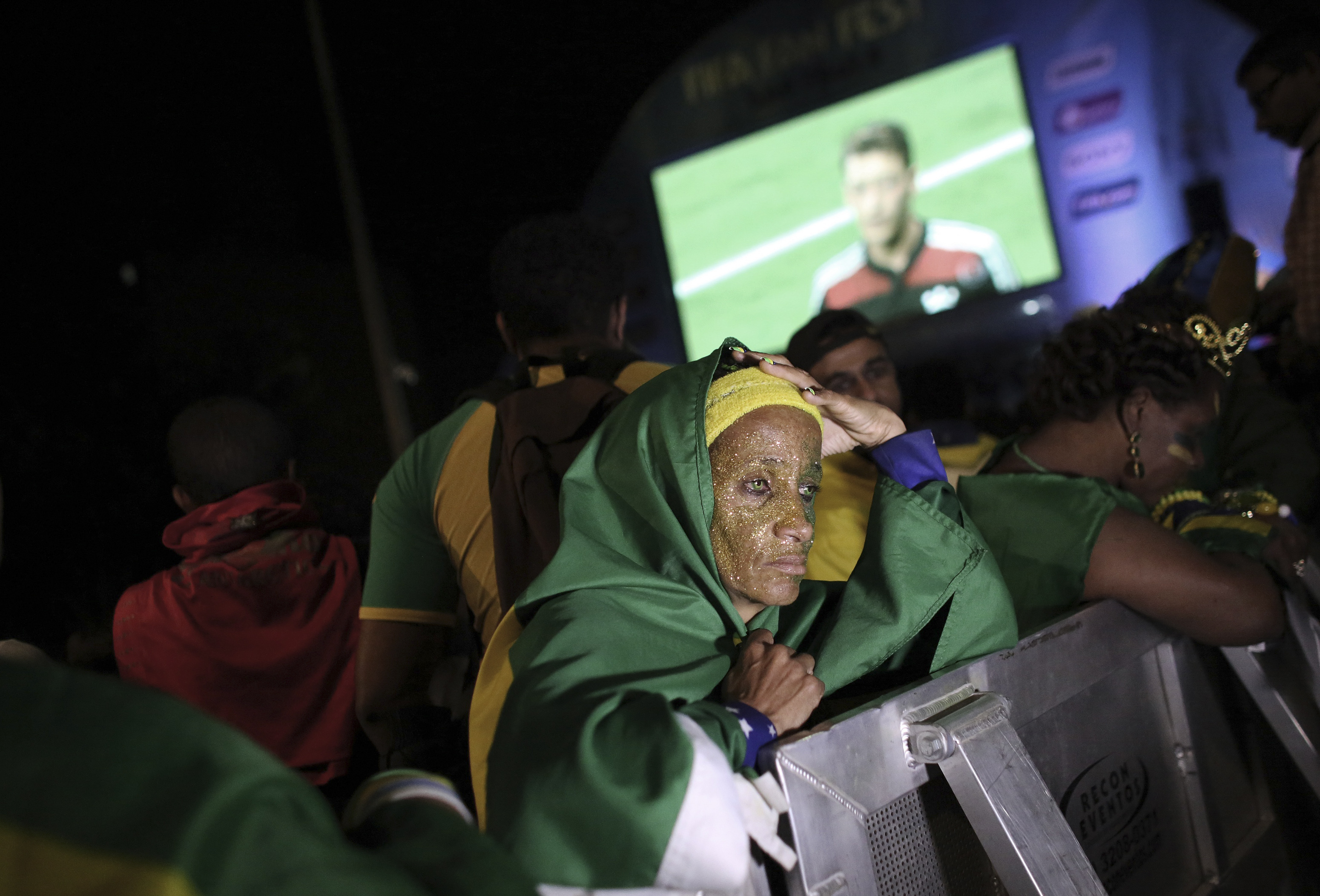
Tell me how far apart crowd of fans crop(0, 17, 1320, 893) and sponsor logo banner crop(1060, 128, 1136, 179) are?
2.05 m

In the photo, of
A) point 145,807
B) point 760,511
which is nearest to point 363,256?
point 760,511

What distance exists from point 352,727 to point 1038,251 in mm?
4366

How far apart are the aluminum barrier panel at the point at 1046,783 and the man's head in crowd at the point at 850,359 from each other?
1.15 m

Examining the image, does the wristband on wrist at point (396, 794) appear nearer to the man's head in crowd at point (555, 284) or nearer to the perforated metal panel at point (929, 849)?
the perforated metal panel at point (929, 849)

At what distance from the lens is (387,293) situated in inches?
273

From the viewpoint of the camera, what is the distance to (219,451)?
2.25m

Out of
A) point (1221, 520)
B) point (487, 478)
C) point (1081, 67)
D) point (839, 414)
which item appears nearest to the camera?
point (839, 414)

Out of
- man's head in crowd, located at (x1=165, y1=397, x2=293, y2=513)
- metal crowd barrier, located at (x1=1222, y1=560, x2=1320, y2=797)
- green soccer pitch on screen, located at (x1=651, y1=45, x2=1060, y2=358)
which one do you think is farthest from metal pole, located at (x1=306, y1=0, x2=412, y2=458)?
metal crowd barrier, located at (x1=1222, y1=560, x2=1320, y2=797)

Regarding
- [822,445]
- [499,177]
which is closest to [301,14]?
[499,177]

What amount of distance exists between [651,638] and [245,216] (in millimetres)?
5836

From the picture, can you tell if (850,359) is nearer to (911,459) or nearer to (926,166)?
(911,459)

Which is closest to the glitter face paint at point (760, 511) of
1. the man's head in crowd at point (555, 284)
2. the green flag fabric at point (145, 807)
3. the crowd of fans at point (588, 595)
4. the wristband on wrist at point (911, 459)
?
the crowd of fans at point (588, 595)

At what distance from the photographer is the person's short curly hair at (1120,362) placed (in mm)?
2316

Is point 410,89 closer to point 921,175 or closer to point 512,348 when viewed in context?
point 921,175
